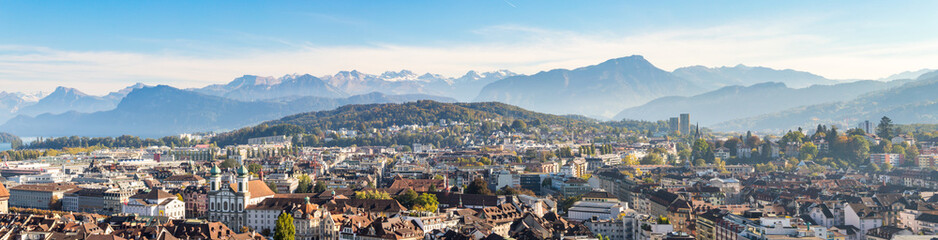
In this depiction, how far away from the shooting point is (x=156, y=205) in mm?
63781

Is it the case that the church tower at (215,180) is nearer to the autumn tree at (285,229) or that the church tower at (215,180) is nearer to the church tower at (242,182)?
the church tower at (242,182)

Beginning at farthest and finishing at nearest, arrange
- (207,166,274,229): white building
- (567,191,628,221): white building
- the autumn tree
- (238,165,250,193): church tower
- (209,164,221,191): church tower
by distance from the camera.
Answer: (209,164,221,191): church tower → (238,165,250,193): church tower → (207,166,274,229): white building → (567,191,628,221): white building → the autumn tree

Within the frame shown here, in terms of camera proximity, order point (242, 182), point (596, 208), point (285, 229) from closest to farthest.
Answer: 1. point (285, 229)
2. point (242, 182)
3. point (596, 208)

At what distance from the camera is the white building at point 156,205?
63781 mm

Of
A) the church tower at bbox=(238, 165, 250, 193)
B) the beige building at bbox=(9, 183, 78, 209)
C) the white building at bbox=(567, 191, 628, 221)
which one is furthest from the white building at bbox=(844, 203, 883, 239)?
the beige building at bbox=(9, 183, 78, 209)

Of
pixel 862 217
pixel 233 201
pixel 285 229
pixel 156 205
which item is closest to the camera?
pixel 285 229

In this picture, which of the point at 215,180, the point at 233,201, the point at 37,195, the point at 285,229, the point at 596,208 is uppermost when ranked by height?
the point at 215,180

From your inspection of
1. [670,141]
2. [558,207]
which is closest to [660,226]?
[558,207]

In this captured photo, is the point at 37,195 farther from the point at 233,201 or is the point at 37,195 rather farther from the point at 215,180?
the point at 233,201

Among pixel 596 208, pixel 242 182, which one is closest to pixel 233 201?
pixel 242 182

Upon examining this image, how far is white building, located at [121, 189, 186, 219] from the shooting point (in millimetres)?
63781

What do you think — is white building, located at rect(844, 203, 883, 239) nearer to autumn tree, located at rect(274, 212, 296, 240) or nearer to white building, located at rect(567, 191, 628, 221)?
white building, located at rect(567, 191, 628, 221)

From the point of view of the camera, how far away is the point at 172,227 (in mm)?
51906

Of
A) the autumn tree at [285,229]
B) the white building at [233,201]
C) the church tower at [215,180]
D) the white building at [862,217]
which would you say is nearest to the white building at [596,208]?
the white building at [862,217]
